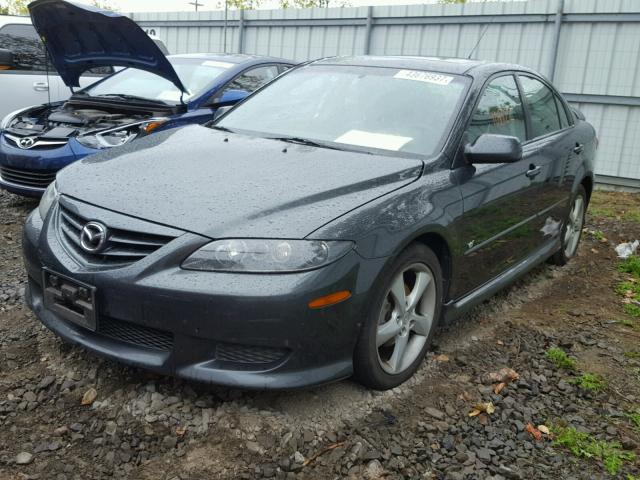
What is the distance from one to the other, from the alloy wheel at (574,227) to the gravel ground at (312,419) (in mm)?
1647

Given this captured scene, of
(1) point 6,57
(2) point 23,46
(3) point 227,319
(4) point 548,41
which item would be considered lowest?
(3) point 227,319

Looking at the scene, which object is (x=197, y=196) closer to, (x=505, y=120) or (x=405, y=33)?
(x=505, y=120)

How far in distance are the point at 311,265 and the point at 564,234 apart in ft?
10.7

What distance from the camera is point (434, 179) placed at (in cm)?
304

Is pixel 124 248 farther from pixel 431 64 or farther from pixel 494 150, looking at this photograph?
pixel 431 64

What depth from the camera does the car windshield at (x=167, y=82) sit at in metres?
6.12

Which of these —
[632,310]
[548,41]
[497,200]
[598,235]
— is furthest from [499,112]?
[548,41]

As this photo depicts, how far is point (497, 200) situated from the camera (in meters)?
3.48

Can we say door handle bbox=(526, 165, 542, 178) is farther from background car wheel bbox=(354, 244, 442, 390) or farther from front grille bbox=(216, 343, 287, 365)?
front grille bbox=(216, 343, 287, 365)

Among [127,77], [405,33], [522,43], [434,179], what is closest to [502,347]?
[434,179]

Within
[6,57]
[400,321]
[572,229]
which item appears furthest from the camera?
[6,57]

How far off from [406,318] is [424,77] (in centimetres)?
151

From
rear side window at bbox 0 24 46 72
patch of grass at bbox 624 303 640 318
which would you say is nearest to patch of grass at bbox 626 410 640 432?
patch of grass at bbox 624 303 640 318

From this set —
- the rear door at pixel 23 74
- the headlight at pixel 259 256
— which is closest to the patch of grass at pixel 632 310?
the headlight at pixel 259 256
